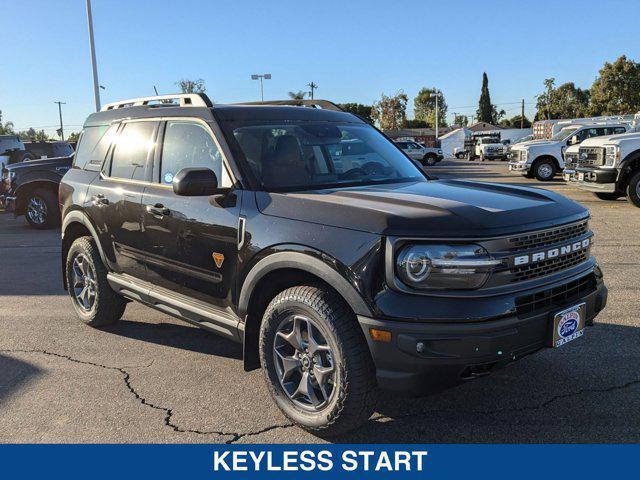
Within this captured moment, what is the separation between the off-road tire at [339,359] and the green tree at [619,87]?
5986 centimetres

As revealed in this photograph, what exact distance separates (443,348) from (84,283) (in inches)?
148

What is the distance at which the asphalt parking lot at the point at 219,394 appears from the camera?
3279mm

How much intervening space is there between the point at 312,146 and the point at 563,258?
1.80 m

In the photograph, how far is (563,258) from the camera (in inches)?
127

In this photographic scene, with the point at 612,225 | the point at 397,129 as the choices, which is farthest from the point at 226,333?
the point at 397,129

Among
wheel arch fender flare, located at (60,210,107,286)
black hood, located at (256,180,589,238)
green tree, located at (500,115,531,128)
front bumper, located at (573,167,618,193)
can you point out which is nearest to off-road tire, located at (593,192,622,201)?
front bumper, located at (573,167,618,193)

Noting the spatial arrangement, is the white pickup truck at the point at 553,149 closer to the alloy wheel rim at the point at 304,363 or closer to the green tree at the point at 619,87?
the alloy wheel rim at the point at 304,363

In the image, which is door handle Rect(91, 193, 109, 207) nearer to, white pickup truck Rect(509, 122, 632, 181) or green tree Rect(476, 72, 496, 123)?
white pickup truck Rect(509, 122, 632, 181)

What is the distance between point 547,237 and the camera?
311 cm

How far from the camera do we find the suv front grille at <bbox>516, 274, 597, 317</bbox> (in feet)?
9.55

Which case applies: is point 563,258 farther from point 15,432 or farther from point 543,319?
point 15,432

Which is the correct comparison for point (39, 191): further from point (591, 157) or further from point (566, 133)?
point (566, 133)

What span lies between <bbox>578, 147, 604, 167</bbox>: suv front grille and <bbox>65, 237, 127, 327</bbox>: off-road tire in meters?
11.1

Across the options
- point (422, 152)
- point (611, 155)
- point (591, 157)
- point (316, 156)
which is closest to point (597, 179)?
point (611, 155)
